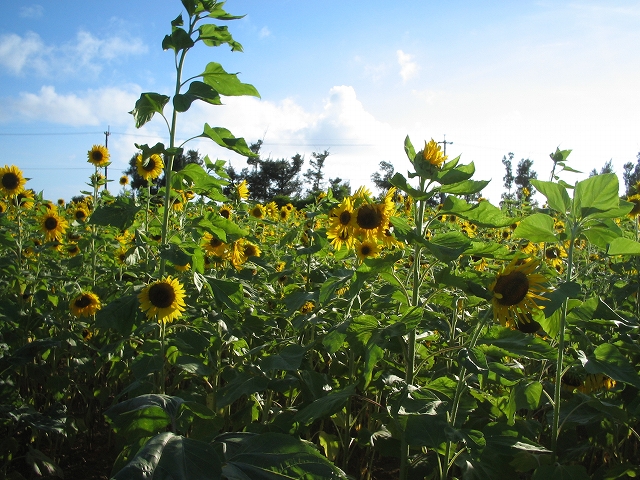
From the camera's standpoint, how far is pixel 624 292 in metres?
3.54

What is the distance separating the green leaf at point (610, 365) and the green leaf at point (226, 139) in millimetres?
1668

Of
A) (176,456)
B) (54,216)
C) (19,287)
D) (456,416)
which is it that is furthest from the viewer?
(54,216)

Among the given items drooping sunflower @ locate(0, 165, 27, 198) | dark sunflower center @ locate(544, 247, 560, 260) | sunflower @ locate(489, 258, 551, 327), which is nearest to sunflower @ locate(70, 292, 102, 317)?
drooping sunflower @ locate(0, 165, 27, 198)

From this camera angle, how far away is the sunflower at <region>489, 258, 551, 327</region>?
1715 millimetres

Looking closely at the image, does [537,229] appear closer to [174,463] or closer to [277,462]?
[277,462]

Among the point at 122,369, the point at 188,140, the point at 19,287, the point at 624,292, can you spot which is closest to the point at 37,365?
the point at 122,369

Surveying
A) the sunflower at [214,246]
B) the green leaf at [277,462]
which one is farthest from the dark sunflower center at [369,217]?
the green leaf at [277,462]

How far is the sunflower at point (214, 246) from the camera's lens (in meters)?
3.75

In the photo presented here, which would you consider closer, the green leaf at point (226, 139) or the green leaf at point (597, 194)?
the green leaf at point (597, 194)

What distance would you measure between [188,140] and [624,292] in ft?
10.2

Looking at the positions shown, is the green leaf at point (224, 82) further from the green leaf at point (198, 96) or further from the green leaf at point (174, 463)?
the green leaf at point (174, 463)

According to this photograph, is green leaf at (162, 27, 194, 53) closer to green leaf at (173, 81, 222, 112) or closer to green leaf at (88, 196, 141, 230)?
green leaf at (173, 81, 222, 112)

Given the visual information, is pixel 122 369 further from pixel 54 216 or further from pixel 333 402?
pixel 54 216

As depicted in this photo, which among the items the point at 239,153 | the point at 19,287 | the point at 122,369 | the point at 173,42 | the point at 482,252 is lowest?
the point at 122,369
